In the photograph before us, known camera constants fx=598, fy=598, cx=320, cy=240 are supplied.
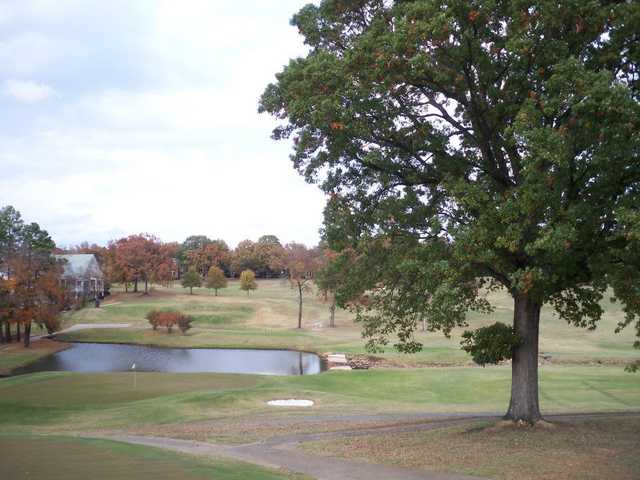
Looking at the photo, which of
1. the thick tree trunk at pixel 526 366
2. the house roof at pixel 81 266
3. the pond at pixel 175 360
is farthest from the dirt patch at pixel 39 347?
the thick tree trunk at pixel 526 366

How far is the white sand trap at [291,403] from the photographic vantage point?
85.9 ft

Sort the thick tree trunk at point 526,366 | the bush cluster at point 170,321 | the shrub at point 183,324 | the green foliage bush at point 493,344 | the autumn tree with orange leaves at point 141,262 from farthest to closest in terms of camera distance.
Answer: the autumn tree with orange leaves at point 141,262
the bush cluster at point 170,321
the shrub at point 183,324
the thick tree trunk at point 526,366
the green foliage bush at point 493,344

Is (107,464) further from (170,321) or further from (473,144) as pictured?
(170,321)

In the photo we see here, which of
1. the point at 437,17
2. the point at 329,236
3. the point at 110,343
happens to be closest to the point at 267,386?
the point at 329,236

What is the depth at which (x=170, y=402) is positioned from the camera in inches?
1024

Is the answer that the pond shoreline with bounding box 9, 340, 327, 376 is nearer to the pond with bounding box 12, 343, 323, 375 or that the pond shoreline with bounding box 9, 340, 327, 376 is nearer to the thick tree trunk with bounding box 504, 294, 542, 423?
the pond with bounding box 12, 343, 323, 375

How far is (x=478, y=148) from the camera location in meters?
17.3

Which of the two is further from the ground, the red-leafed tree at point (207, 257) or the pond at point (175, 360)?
the red-leafed tree at point (207, 257)

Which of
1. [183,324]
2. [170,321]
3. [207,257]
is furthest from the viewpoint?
[207,257]

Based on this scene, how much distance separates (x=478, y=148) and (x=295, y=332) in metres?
48.3

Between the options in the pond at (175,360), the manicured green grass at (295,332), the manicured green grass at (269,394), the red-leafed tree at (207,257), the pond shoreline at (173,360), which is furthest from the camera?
the red-leafed tree at (207,257)

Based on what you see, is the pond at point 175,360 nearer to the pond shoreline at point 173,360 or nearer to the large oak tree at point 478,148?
the pond shoreline at point 173,360

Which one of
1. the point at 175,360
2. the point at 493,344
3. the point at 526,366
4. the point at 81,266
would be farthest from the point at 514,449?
the point at 81,266

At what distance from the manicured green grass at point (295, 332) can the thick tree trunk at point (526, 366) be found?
26.2m
